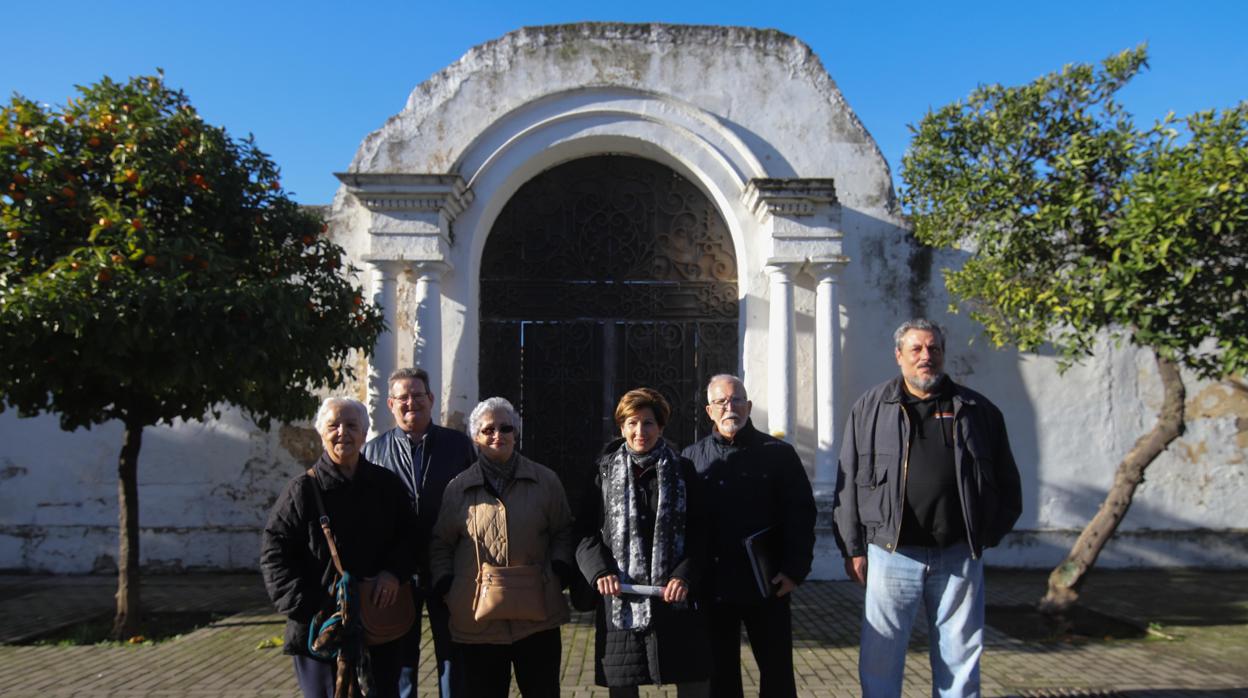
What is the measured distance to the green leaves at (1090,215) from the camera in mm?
5301

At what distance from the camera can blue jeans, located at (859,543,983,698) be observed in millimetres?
3545

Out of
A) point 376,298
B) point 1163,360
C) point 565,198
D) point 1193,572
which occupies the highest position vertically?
point 565,198

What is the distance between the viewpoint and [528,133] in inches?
323

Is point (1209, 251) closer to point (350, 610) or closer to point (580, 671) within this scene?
point (580, 671)

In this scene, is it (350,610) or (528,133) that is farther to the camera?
(528,133)

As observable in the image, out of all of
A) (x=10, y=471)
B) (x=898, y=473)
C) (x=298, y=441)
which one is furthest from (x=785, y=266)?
(x=10, y=471)

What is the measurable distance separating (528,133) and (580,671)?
5.03m

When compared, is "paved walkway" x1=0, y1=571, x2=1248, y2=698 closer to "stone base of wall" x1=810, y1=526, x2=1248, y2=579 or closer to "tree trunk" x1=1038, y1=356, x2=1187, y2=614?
"tree trunk" x1=1038, y1=356, x2=1187, y2=614

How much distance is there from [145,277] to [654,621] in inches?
146

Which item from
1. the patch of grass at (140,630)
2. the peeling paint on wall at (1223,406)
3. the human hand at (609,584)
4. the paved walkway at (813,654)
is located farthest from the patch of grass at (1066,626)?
the patch of grass at (140,630)

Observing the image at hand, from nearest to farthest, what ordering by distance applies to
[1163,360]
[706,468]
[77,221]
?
[706,468] → [77,221] → [1163,360]

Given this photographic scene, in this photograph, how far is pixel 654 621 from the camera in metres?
3.28

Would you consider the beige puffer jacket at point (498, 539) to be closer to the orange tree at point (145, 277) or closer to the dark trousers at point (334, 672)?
the dark trousers at point (334, 672)

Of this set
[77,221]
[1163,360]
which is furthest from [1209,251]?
[77,221]
